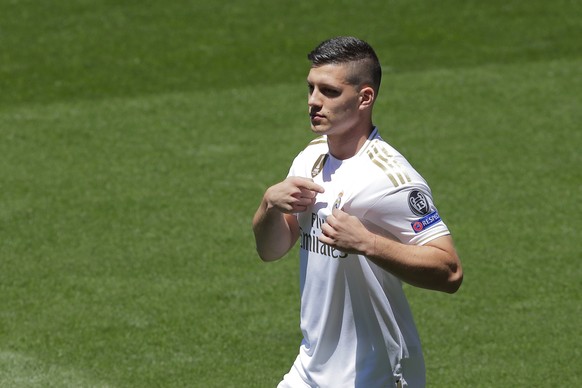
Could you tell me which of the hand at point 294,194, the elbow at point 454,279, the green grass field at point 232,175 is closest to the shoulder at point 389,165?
the hand at point 294,194

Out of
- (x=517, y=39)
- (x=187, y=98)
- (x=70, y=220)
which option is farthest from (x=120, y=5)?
(x=70, y=220)

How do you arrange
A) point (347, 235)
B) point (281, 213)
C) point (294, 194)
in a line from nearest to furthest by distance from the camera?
point (347, 235), point (294, 194), point (281, 213)

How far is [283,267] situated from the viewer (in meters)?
9.89

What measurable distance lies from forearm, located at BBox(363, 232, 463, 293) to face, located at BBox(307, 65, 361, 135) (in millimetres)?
571

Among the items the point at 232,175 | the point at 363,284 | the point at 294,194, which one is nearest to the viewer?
the point at 294,194

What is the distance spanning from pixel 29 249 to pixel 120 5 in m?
7.36

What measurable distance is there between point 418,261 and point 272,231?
32.0 inches

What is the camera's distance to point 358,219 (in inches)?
190

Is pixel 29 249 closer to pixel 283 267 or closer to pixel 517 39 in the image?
pixel 283 267

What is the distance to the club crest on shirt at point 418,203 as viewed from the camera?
4867 mm

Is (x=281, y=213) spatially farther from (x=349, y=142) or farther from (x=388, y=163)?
(x=388, y=163)

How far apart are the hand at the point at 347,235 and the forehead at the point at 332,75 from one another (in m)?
0.64

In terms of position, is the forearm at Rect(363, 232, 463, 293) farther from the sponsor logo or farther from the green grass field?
the green grass field

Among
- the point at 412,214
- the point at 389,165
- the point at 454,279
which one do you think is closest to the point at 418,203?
the point at 412,214
